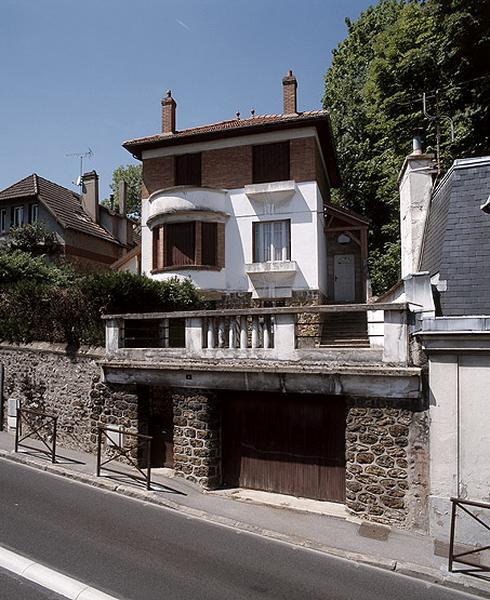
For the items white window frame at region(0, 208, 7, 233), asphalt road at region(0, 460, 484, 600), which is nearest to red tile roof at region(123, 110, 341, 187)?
white window frame at region(0, 208, 7, 233)

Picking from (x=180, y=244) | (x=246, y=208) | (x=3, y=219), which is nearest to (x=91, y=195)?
(x=3, y=219)

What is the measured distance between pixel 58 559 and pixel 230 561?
7.53 feet

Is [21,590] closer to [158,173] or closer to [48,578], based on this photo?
[48,578]

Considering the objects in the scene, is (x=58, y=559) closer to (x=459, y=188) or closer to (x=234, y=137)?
(x=459, y=188)

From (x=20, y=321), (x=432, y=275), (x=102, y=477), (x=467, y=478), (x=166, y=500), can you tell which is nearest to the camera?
(x=467, y=478)

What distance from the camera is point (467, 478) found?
22.4 ft

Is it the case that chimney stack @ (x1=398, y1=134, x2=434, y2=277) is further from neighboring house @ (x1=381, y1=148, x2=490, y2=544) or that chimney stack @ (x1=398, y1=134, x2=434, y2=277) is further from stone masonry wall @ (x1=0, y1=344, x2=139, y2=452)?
stone masonry wall @ (x1=0, y1=344, x2=139, y2=452)

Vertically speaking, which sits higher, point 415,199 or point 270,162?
point 270,162

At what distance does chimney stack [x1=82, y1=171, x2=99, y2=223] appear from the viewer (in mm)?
25000

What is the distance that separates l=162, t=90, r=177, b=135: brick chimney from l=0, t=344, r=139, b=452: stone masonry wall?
35.3ft

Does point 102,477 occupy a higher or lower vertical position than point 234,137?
lower

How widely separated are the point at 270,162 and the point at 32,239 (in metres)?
11.0

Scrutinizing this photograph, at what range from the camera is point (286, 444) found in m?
8.91

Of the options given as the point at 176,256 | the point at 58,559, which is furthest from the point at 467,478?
the point at 176,256
